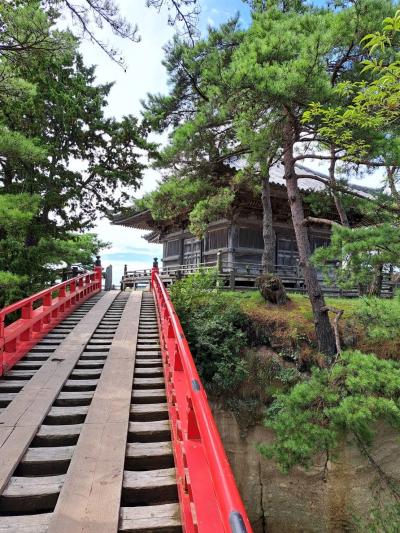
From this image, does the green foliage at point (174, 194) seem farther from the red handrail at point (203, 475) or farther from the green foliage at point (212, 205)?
the red handrail at point (203, 475)

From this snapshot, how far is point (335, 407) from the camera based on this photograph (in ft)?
18.8

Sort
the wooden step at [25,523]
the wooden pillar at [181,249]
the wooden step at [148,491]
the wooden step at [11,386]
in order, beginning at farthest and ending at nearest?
the wooden pillar at [181,249], the wooden step at [11,386], the wooden step at [148,491], the wooden step at [25,523]

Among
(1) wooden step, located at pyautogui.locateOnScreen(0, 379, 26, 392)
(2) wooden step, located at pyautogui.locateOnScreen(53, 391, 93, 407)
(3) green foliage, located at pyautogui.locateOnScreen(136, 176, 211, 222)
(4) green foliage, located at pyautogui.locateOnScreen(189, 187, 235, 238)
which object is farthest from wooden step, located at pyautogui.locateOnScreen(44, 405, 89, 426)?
(4) green foliage, located at pyautogui.locateOnScreen(189, 187, 235, 238)

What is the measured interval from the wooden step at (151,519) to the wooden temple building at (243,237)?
40.3 ft

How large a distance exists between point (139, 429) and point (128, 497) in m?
0.97

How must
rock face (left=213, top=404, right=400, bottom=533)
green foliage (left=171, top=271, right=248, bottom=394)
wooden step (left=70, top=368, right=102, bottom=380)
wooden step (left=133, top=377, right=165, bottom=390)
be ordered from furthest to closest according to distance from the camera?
green foliage (left=171, top=271, right=248, bottom=394) → rock face (left=213, top=404, right=400, bottom=533) → wooden step (left=70, top=368, right=102, bottom=380) → wooden step (left=133, top=377, right=165, bottom=390)

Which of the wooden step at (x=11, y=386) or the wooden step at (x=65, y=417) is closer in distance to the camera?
the wooden step at (x=65, y=417)

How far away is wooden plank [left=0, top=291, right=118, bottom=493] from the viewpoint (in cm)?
349

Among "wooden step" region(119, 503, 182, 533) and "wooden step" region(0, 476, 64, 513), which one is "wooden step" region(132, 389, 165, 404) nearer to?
"wooden step" region(0, 476, 64, 513)

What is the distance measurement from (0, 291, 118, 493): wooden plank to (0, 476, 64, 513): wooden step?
3.7 inches

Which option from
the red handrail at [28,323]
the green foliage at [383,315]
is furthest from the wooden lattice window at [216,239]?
the green foliage at [383,315]

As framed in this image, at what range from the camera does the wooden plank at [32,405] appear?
349 cm

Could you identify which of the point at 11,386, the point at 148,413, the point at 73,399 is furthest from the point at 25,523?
the point at 11,386

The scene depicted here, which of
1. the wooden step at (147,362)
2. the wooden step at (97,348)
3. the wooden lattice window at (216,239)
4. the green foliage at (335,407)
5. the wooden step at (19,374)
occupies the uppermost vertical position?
the wooden lattice window at (216,239)
